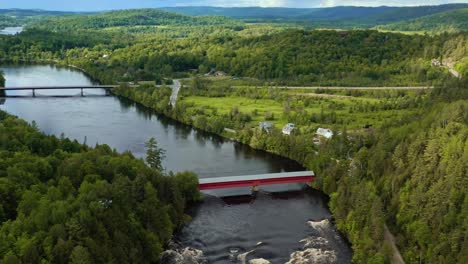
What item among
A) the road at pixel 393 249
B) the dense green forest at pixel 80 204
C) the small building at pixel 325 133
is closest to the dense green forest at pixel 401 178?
the road at pixel 393 249

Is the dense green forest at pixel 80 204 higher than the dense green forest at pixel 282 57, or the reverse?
the dense green forest at pixel 282 57

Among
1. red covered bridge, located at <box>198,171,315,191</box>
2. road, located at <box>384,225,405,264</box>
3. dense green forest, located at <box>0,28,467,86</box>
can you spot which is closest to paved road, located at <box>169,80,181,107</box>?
dense green forest, located at <box>0,28,467,86</box>

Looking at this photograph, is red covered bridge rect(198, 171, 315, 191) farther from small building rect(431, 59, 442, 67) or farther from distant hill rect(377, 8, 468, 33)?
distant hill rect(377, 8, 468, 33)

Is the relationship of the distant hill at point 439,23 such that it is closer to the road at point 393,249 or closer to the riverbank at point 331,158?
the riverbank at point 331,158

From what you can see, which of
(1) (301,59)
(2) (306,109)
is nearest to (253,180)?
(2) (306,109)


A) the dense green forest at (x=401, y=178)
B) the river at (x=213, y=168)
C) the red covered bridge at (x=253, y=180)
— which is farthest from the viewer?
the red covered bridge at (x=253, y=180)

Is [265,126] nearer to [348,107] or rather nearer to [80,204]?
[348,107]

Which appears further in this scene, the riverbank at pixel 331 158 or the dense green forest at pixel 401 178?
the riverbank at pixel 331 158
